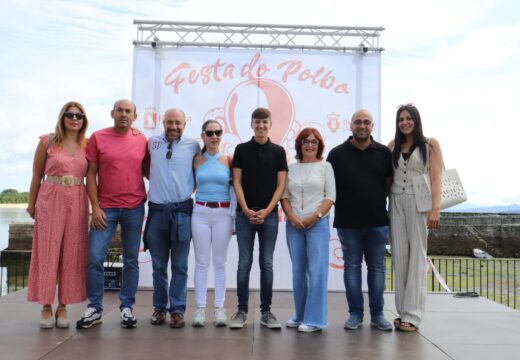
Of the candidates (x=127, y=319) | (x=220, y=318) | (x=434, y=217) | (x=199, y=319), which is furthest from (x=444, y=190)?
(x=127, y=319)

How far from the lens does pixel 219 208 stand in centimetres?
363

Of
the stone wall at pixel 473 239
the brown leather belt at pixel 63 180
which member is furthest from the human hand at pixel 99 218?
the stone wall at pixel 473 239

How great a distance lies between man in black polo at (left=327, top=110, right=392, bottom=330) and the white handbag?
23 centimetres

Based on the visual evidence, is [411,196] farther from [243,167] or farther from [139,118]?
[139,118]

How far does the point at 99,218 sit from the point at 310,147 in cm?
158

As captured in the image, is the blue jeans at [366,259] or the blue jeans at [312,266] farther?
the blue jeans at [366,259]

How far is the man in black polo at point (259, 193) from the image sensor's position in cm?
361

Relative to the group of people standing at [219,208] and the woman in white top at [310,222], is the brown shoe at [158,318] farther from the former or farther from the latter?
the woman in white top at [310,222]

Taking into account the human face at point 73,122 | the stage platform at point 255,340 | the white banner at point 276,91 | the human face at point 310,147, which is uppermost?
the white banner at point 276,91

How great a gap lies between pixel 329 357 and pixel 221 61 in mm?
3252

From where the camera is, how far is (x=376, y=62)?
17.1 feet

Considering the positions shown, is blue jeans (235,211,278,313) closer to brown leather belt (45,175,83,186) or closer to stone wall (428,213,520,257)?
brown leather belt (45,175,83,186)

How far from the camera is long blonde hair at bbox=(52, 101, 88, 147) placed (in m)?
3.61

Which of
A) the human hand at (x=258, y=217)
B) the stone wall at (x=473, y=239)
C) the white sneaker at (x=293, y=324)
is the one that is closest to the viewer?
the human hand at (x=258, y=217)
